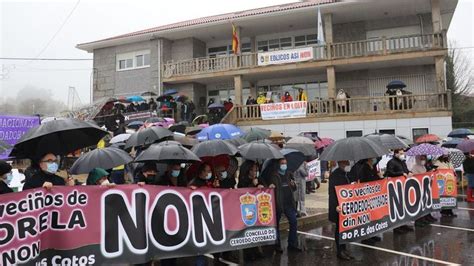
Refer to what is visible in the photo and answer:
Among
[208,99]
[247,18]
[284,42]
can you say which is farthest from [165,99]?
[284,42]

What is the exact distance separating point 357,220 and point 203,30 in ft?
67.2

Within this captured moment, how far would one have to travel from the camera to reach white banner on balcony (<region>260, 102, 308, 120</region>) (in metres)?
21.4

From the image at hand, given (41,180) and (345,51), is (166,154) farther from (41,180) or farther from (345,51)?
(345,51)

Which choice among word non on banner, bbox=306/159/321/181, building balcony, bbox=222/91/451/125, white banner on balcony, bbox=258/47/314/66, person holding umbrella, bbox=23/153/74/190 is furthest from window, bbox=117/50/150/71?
person holding umbrella, bbox=23/153/74/190

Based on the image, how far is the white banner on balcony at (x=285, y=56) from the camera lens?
2205cm

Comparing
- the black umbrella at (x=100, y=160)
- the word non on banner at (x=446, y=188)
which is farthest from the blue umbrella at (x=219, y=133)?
the word non on banner at (x=446, y=188)

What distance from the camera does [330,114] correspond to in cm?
2097

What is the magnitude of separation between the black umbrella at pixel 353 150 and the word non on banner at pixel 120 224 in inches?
63.9

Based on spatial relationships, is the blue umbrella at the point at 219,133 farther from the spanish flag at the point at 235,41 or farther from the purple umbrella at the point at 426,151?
the spanish flag at the point at 235,41

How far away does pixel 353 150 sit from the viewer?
6.66 meters

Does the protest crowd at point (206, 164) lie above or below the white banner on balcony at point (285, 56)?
below

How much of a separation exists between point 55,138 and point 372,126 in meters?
17.5

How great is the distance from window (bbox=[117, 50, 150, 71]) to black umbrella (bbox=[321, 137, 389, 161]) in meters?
22.0

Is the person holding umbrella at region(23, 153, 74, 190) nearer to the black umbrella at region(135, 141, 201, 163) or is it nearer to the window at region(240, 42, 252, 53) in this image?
the black umbrella at region(135, 141, 201, 163)
